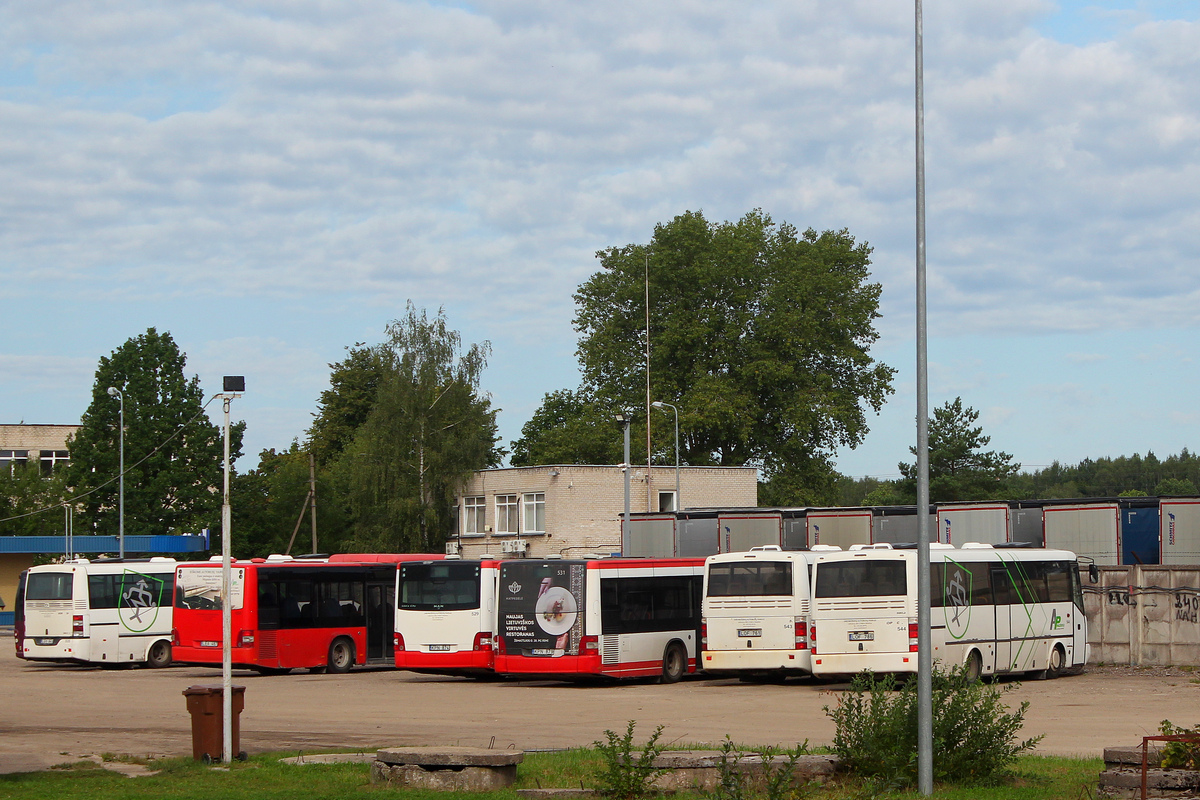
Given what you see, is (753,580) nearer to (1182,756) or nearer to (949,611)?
(949,611)

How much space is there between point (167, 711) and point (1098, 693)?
16.0 m

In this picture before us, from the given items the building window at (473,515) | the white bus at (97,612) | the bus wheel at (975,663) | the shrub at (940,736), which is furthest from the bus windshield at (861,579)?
the building window at (473,515)

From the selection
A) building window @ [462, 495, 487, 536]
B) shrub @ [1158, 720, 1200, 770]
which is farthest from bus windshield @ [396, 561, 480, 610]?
building window @ [462, 495, 487, 536]

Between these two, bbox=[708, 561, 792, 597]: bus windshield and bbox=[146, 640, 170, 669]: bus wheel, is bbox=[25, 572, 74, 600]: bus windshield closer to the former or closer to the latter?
bbox=[146, 640, 170, 669]: bus wheel

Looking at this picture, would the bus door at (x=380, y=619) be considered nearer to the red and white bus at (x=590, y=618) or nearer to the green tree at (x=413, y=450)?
the red and white bus at (x=590, y=618)

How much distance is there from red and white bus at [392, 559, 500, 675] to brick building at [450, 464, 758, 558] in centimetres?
2842

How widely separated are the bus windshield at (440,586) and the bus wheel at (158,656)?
35.2ft

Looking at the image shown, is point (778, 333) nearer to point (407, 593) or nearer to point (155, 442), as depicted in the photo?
point (155, 442)

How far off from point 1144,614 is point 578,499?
1286 inches

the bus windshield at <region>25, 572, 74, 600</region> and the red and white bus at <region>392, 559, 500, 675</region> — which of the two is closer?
the red and white bus at <region>392, 559, 500, 675</region>

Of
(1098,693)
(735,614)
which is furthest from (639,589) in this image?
(1098,693)

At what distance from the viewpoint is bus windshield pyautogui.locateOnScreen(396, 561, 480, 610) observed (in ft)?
96.0

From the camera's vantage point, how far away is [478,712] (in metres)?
22.1

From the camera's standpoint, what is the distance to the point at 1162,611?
30094 mm
